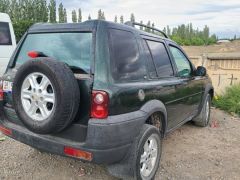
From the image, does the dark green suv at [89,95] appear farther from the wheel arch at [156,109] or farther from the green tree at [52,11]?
the green tree at [52,11]

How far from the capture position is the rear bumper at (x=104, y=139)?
253 cm

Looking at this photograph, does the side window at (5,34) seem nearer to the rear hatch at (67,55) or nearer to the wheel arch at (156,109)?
the rear hatch at (67,55)

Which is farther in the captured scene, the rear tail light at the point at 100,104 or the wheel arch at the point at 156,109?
the wheel arch at the point at 156,109

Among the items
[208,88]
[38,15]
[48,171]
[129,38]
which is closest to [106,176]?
[48,171]

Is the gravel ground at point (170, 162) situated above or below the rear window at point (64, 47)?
below

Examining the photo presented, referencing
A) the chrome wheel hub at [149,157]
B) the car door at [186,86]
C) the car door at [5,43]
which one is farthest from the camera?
the car door at [5,43]

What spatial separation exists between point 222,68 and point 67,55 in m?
6.56

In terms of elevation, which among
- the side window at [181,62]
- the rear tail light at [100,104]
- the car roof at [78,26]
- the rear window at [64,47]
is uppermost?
the car roof at [78,26]

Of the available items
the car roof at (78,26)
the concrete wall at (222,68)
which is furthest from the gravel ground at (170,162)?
the concrete wall at (222,68)

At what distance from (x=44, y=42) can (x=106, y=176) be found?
1.77 m

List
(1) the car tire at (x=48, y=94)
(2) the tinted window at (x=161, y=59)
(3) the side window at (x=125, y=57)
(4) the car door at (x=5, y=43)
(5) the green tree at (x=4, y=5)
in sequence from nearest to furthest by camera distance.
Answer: (1) the car tire at (x=48, y=94) → (3) the side window at (x=125, y=57) → (2) the tinted window at (x=161, y=59) → (4) the car door at (x=5, y=43) → (5) the green tree at (x=4, y=5)

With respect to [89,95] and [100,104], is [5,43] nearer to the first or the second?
[89,95]

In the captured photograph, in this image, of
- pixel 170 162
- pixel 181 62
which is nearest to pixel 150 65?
pixel 181 62

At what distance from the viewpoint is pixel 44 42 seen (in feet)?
10.3
